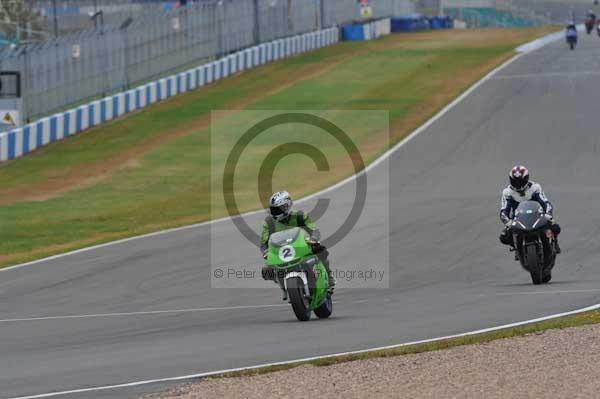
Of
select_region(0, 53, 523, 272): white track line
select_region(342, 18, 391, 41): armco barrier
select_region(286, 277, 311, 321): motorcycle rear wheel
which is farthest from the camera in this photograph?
select_region(342, 18, 391, 41): armco barrier

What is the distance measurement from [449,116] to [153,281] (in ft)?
77.3

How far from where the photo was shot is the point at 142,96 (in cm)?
4797

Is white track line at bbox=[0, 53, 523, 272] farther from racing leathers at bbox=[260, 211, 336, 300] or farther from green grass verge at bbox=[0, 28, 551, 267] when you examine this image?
racing leathers at bbox=[260, 211, 336, 300]

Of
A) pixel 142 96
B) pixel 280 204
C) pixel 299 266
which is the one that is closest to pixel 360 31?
pixel 142 96

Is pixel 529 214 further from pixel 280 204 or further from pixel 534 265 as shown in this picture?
pixel 280 204

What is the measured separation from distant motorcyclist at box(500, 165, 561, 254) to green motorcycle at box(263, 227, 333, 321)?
3945 millimetres

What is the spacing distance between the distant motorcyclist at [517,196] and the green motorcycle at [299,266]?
3945mm

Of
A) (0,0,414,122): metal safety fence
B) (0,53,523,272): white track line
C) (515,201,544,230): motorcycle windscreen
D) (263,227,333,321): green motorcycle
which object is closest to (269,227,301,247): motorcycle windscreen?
(263,227,333,321): green motorcycle

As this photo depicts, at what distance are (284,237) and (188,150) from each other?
78.9ft

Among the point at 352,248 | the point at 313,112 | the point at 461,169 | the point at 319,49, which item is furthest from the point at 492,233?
the point at 319,49

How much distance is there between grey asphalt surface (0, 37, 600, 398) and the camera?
1286 cm

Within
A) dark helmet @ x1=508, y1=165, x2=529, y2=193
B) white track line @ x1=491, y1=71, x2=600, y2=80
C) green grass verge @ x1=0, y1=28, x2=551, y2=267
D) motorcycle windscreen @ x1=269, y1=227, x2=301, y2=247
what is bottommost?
green grass verge @ x1=0, y1=28, x2=551, y2=267

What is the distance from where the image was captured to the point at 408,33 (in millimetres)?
78062

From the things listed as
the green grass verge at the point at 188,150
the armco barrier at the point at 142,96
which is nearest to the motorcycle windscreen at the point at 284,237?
the green grass verge at the point at 188,150
